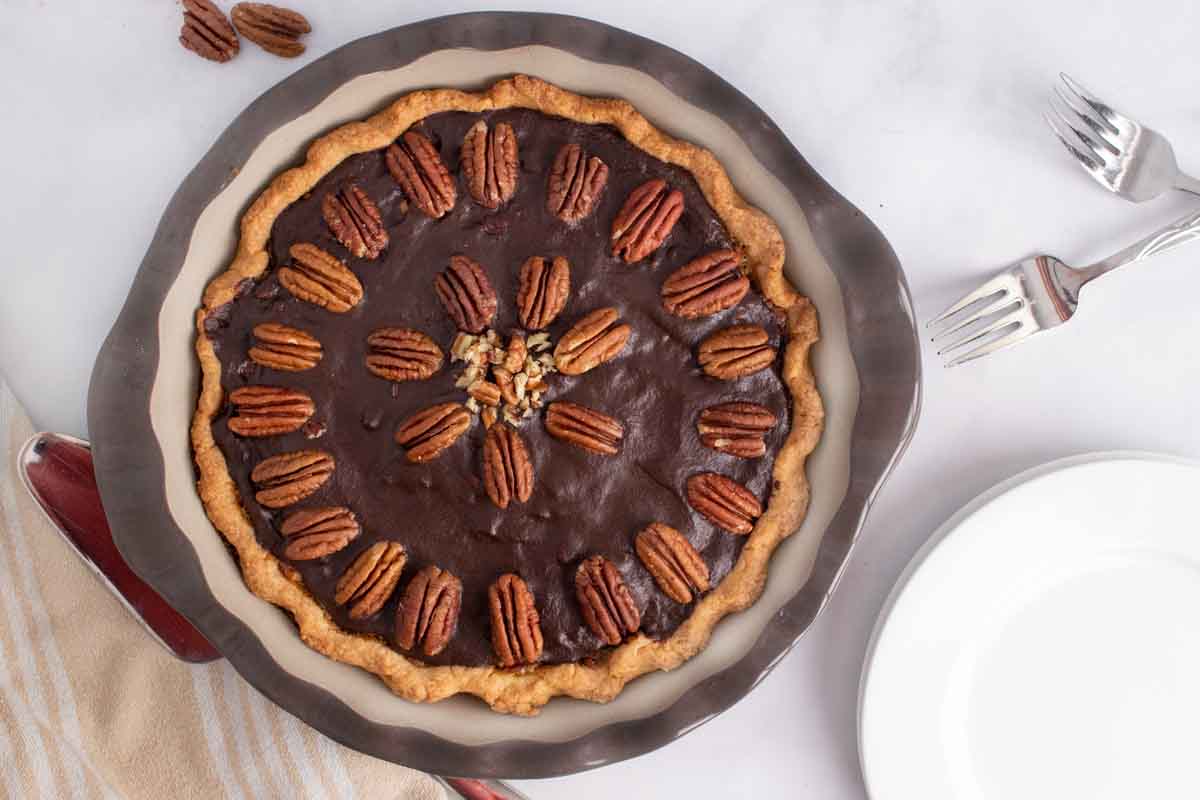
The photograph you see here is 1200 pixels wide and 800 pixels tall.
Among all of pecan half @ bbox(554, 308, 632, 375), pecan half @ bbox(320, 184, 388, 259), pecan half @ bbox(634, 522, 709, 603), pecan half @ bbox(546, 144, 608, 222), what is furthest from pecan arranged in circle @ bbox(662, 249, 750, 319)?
pecan half @ bbox(320, 184, 388, 259)

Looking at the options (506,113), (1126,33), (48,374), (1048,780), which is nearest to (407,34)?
(506,113)

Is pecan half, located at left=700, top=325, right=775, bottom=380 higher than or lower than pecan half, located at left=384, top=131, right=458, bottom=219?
lower


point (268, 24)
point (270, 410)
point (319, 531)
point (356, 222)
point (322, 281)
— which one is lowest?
point (319, 531)

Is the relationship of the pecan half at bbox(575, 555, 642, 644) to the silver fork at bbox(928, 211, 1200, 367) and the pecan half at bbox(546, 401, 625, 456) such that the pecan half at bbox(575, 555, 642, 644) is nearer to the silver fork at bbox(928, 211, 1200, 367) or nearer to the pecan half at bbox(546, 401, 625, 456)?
the pecan half at bbox(546, 401, 625, 456)

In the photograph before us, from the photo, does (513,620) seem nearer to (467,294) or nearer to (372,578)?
(372,578)

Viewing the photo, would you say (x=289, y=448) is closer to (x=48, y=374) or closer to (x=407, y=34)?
(x=48, y=374)

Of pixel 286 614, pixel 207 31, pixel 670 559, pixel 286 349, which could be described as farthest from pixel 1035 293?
pixel 207 31
